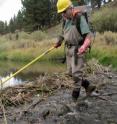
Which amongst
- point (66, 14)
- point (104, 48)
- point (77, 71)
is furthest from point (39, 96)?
point (104, 48)

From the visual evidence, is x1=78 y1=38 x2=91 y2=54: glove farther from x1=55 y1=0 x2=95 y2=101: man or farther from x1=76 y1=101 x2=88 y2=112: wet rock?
x1=76 y1=101 x2=88 y2=112: wet rock

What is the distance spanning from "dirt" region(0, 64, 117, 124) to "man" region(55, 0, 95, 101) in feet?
1.61

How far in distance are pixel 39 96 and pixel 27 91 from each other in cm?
37

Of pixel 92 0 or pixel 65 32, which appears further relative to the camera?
pixel 92 0

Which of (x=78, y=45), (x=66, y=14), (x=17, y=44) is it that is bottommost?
(x=17, y=44)

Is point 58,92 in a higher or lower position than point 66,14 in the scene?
lower

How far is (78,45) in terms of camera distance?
26.9 ft

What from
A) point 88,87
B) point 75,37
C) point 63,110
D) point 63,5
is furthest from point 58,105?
point 63,5

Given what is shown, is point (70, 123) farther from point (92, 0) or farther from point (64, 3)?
point (92, 0)

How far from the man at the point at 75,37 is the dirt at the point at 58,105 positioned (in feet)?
1.61

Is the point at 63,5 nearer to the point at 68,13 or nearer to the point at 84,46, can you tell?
the point at 68,13

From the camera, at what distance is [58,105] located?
27.6 feet

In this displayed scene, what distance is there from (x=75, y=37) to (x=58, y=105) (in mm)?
1390

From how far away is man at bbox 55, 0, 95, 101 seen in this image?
782 centimetres
